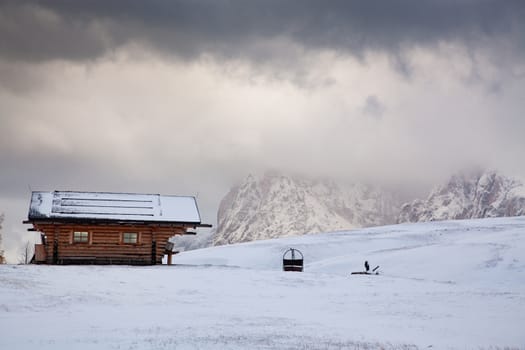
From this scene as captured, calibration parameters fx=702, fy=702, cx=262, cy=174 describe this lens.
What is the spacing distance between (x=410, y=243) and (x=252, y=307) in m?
42.3

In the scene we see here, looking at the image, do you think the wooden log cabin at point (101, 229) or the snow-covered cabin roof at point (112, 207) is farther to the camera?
the snow-covered cabin roof at point (112, 207)

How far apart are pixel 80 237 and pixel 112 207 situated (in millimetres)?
3322

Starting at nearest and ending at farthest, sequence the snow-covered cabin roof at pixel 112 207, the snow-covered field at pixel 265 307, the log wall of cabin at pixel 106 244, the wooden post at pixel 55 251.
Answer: the snow-covered field at pixel 265 307, the wooden post at pixel 55 251, the log wall of cabin at pixel 106 244, the snow-covered cabin roof at pixel 112 207

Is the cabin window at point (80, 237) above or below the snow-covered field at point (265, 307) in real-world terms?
above

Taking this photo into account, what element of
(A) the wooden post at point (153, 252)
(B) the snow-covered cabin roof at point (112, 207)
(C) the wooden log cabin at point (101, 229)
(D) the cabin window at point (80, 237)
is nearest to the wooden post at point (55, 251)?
(C) the wooden log cabin at point (101, 229)

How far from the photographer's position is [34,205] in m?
46.3

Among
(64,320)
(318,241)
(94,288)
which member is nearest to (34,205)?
(94,288)

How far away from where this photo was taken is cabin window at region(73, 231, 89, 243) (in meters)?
45.6

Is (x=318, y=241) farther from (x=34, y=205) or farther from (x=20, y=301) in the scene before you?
(x=20, y=301)

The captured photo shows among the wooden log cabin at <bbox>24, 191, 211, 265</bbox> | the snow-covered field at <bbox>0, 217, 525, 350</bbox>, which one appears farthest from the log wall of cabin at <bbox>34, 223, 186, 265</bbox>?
the snow-covered field at <bbox>0, 217, 525, 350</bbox>

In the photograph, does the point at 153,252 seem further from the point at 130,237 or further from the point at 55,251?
the point at 55,251

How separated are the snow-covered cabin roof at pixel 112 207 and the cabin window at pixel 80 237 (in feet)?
3.72

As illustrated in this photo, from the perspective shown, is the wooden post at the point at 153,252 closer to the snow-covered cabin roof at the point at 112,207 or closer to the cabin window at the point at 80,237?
the snow-covered cabin roof at the point at 112,207

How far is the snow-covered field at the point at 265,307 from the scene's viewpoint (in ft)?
66.5
